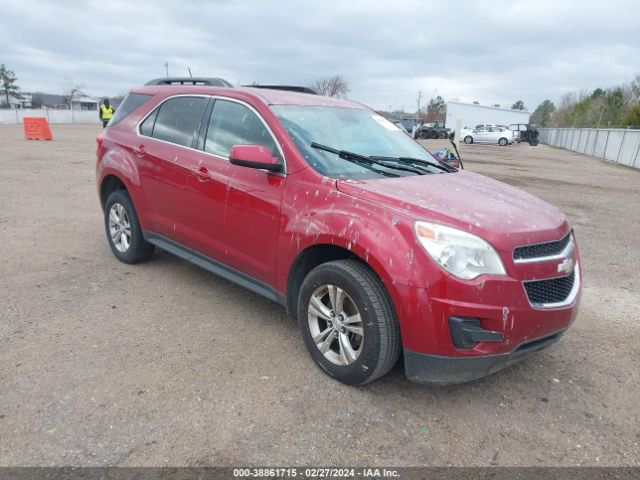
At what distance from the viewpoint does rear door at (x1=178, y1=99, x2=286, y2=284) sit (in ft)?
11.3

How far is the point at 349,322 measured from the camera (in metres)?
2.97

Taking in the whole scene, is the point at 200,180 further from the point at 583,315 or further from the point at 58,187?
the point at 58,187

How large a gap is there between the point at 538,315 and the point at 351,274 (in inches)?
41.0

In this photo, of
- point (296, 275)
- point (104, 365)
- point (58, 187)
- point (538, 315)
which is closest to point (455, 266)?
point (538, 315)

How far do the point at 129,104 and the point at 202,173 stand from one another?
1762mm

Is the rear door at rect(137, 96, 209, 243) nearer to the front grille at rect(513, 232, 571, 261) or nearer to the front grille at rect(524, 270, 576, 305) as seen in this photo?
the front grille at rect(513, 232, 571, 261)

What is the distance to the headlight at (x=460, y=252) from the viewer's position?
2592mm

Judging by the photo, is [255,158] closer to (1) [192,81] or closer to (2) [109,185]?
(1) [192,81]

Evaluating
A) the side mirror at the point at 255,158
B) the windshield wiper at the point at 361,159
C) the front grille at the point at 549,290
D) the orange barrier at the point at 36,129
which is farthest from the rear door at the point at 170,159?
the orange barrier at the point at 36,129

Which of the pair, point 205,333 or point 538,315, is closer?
point 538,315

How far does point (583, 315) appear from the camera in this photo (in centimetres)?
432

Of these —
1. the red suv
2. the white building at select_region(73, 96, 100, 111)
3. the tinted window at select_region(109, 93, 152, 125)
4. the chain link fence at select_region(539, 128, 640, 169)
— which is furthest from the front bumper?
the white building at select_region(73, 96, 100, 111)

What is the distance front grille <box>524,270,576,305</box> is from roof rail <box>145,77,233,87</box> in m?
3.12

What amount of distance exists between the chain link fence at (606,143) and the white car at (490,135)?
15.1 feet
